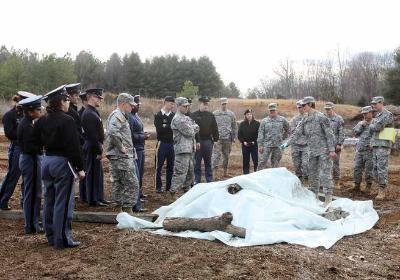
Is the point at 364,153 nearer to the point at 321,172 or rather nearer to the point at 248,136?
the point at 321,172

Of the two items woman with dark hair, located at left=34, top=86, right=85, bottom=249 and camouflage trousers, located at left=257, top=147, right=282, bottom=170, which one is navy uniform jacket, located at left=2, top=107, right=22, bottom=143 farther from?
camouflage trousers, located at left=257, top=147, right=282, bottom=170

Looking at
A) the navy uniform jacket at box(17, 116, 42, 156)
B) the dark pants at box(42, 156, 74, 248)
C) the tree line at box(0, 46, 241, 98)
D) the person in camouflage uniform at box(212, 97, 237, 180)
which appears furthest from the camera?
the tree line at box(0, 46, 241, 98)

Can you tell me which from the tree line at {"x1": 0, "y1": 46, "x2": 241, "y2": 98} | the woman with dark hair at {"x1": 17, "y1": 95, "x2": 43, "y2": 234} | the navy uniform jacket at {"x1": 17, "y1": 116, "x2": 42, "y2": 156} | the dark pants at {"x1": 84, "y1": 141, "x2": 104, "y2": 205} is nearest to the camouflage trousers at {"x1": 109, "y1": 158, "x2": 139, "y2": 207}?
the dark pants at {"x1": 84, "y1": 141, "x2": 104, "y2": 205}

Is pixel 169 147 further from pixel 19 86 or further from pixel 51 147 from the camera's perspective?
pixel 19 86

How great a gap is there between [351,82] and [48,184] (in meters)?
68.6

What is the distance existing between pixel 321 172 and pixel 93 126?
13.5 ft

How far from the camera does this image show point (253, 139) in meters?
12.1

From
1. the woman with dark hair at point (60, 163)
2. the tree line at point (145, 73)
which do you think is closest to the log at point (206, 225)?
the woman with dark hair at point (60, 163)

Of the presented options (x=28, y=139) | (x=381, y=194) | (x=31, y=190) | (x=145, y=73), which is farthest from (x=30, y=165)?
(x=145, y=73)

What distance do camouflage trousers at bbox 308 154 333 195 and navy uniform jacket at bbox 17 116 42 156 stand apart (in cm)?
495

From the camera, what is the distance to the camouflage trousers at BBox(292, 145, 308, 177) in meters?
10.5

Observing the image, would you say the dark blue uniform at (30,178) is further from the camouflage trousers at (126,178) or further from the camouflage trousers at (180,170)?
the camouflage trousers at (180,170)

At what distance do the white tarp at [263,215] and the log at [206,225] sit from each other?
0.08 m

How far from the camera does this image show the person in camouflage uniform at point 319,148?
Result: 8930 mm
